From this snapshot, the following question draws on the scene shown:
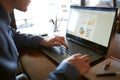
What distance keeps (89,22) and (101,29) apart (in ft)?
0.42

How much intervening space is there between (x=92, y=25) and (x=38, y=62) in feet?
1.45

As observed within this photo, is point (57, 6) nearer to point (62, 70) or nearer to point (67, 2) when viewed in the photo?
point (67, 2)

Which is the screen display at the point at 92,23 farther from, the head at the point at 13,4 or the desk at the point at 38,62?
the head at the point at 13,4

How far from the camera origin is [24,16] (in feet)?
6.53

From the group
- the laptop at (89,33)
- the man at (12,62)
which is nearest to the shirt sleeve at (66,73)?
the man at (12,62)

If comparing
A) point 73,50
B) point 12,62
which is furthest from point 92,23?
point 12,62

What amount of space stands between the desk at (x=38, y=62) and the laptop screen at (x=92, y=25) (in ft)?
0.42

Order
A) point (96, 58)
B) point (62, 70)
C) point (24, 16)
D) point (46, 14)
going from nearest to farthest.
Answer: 1. point (62, 70)
2. point (96, 58)
3. point (24, 16)
4. point (46, 14)

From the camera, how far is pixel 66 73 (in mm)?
670

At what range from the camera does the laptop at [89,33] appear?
0.88m

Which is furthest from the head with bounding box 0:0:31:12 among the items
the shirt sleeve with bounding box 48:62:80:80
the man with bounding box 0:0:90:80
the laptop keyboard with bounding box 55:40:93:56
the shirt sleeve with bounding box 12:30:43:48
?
the shirt sleeve with bounding box 48:62:80:80

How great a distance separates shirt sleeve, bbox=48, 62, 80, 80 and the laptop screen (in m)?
0.31

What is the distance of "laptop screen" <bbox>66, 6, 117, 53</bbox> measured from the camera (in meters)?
0.89

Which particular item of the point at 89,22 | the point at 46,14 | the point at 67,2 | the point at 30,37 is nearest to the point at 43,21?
the point at 46,14
